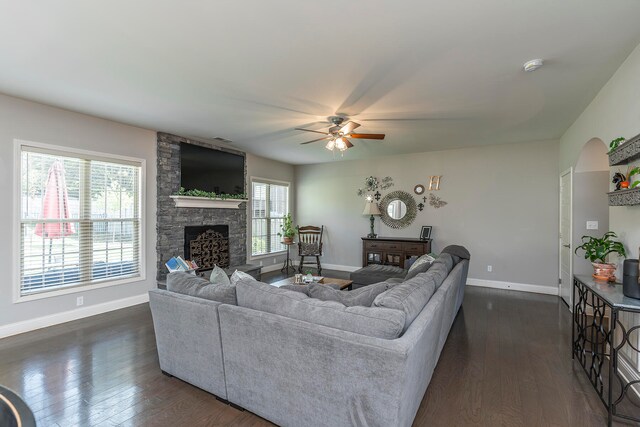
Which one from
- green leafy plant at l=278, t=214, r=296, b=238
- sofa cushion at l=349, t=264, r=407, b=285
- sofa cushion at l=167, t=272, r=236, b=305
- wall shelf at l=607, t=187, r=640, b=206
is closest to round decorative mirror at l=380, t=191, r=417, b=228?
sofa cushion at l=349, t=264, r=407, b=285

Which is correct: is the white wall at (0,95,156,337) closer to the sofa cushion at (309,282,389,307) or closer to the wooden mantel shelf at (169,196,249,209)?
the wooden mantel shelf at (169,196,249,209)

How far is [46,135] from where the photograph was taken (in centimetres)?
379

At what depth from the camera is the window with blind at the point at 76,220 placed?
3.69m

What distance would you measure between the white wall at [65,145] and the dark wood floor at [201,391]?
10.9 inches

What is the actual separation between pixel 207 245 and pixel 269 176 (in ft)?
7.71

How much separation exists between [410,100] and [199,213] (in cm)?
409

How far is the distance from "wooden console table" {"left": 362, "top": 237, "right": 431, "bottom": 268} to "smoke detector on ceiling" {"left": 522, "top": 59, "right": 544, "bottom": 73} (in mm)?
3694

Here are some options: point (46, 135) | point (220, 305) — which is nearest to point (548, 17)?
point (220, 305)

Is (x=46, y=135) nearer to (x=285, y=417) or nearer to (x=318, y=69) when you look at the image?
(x=318, y=69)

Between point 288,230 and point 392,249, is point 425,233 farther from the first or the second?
point 288,230

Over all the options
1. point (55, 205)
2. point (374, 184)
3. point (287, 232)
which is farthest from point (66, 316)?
point (374, 184)

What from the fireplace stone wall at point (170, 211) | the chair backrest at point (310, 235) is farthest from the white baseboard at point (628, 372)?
the fireplace stone wall at point (170, 211)

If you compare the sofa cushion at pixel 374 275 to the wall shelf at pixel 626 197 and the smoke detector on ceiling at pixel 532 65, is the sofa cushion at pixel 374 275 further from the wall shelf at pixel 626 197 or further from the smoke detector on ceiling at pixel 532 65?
the smoke detector on ceiling at pixel 532 65

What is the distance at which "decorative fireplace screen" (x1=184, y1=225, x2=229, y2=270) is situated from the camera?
5.44 metres
